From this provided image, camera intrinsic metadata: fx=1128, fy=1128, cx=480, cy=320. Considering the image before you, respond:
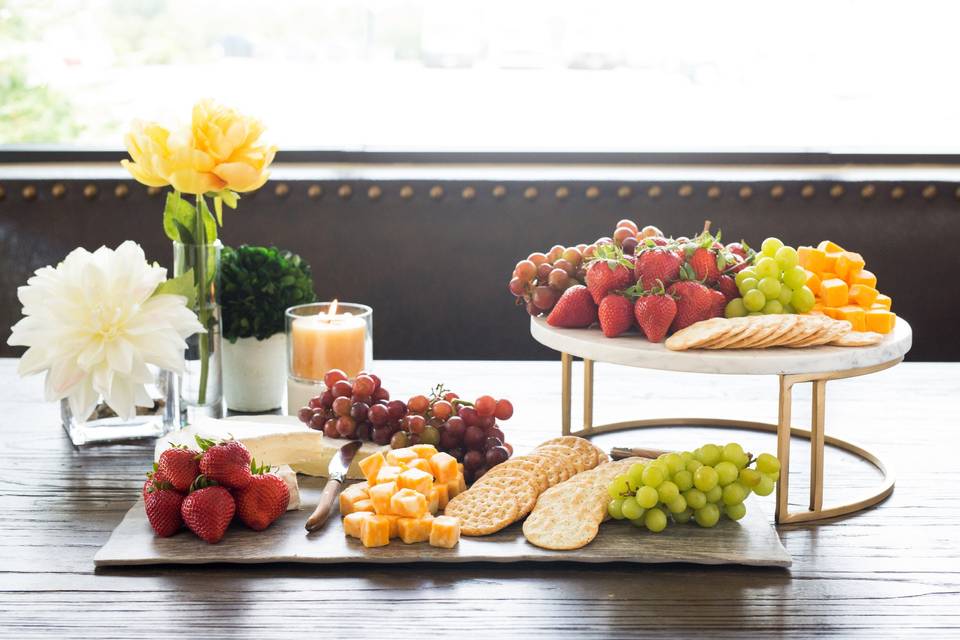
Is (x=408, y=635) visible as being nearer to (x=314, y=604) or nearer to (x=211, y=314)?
(x=314, y=604)

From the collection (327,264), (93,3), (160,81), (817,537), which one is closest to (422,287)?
(327,264)

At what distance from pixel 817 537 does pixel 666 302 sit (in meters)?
0.32

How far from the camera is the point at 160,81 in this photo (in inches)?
121

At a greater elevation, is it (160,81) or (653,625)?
(160,81)

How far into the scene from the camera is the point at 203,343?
5.33 feet

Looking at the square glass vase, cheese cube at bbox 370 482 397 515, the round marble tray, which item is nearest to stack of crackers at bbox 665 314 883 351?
the round marble tray

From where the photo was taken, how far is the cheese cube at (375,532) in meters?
1.18

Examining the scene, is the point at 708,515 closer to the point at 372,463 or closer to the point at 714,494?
the point at 714,494

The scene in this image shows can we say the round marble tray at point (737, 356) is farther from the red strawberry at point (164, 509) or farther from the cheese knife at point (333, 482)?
the red strawberry at point (164, 509)

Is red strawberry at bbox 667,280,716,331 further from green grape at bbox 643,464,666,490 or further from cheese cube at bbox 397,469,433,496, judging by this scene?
cheese cube at bbox 397,469,433,496

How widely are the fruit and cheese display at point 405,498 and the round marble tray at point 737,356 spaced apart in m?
0.22

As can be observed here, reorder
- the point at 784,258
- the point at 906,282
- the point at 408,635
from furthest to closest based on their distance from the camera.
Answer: the point at 906,282 → the point at 784,258 → the point at 408,635

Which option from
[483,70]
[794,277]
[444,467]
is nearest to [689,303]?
[794,277]

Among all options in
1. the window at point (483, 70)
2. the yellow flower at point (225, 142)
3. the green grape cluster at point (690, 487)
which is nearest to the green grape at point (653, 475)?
the green grape cluster at point (690, 487)
